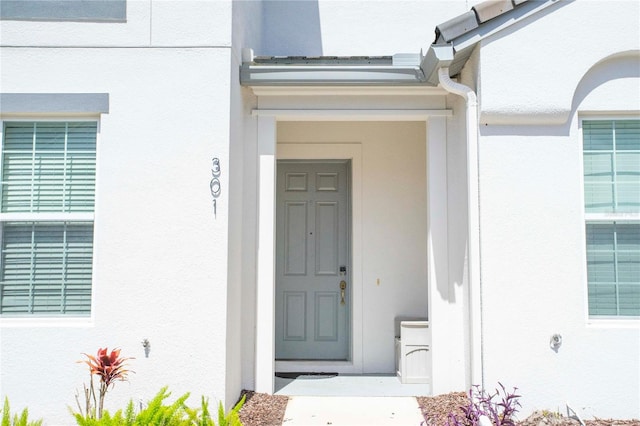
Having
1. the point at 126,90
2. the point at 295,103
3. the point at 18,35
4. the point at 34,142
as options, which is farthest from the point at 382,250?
the point at 18,35

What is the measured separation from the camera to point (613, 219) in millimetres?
5977

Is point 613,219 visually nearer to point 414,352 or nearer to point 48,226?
point 414,352

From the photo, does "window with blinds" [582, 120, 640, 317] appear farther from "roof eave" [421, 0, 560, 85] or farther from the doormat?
the doormat

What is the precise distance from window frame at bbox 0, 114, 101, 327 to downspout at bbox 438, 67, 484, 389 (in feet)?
13.3

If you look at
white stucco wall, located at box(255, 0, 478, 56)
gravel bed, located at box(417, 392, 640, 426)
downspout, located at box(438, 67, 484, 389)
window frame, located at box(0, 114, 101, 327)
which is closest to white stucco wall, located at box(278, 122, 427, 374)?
white stucco wall, located at box(255, 0, 478, 56)

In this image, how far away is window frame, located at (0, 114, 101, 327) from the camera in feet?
19.4

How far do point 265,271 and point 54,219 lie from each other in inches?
96.2

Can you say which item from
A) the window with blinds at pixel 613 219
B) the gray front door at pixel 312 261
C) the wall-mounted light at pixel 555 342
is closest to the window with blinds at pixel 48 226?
the gray front door at pixel 312 261

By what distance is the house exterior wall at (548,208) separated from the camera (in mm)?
5801

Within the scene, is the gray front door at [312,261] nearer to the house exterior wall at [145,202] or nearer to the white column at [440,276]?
the white column at [440,276]

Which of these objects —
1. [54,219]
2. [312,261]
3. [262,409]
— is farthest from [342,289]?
[54,219]

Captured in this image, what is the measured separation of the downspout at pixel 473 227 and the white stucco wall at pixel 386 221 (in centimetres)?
200

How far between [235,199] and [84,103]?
1922 mm

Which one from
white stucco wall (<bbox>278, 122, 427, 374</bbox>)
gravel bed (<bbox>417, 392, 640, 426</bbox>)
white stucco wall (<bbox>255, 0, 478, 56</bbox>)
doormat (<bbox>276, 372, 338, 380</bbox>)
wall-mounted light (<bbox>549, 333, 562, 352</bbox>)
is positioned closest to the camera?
gravel bed (<bbox>417, 392, 640, 426</bbox>)
